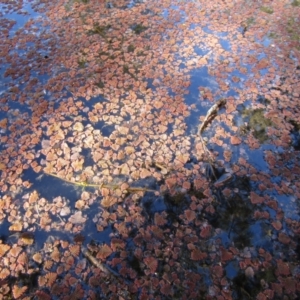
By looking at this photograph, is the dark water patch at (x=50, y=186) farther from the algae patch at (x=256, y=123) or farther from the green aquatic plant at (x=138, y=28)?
the green aquatic plant at (x=138, y=28)

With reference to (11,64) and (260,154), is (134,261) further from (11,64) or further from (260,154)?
(11,64)

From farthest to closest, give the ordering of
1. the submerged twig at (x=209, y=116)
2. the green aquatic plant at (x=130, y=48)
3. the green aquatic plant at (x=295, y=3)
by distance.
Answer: the green aquatic plant at (x=295, y=3), the green aquatic plant at (x=130, y=48), the submerged twig at (x=209, y=116)

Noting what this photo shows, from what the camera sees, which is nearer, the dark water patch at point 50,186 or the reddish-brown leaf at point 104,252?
the reddish-brown leaf at point 104,252

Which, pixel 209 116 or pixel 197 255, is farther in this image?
pixel 209 116

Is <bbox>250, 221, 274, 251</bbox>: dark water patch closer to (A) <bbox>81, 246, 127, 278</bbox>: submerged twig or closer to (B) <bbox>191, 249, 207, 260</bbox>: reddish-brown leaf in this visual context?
(B) <bbox>191, 249, 207, 260</bbox>: reddish-brown leaf

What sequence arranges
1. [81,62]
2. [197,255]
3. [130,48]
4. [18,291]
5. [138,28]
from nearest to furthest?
[18,291]
[197,255]
[81,62]
[130,48]
[138,28]

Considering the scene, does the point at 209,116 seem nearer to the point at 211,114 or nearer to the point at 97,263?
the point at 211,114

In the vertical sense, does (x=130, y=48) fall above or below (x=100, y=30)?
below

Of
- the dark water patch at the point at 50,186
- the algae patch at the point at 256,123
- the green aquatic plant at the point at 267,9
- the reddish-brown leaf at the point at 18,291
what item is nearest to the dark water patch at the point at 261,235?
the algae patch at the point at 256,123

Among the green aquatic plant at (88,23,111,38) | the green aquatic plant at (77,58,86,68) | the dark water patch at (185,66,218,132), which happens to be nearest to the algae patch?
the dark water patch at (185,66,218,132)

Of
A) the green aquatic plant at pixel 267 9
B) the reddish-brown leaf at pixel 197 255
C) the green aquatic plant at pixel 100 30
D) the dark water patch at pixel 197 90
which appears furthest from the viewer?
the green aquatic plant at pixel 267 9

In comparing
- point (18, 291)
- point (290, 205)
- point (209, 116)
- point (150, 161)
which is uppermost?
point (209, 116)

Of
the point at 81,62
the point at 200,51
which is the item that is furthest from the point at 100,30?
the point at 200,51
